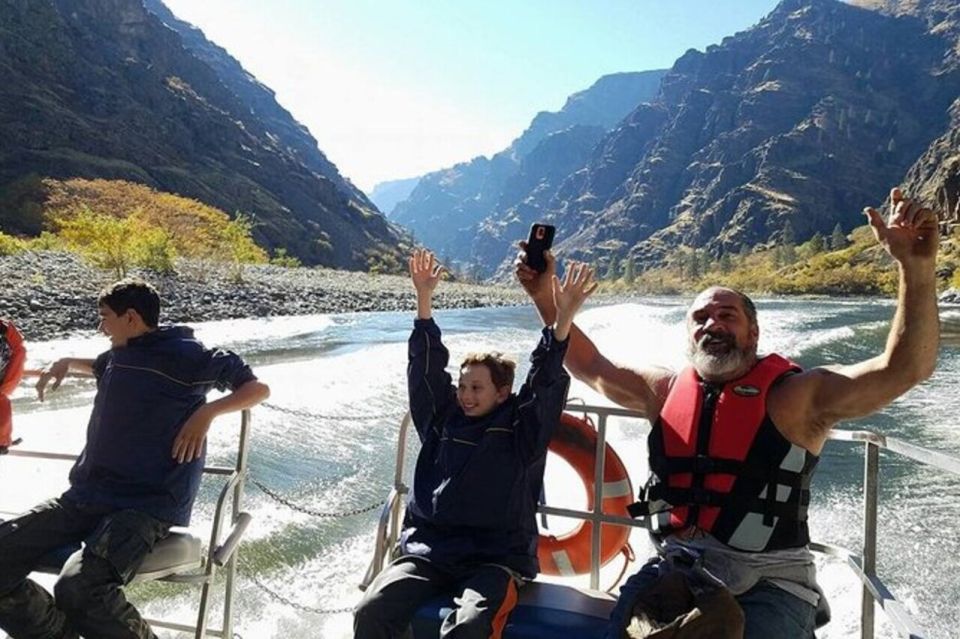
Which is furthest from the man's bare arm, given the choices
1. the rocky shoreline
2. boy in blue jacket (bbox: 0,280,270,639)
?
the rocky shoreline

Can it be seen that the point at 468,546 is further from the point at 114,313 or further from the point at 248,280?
the point at 248,280

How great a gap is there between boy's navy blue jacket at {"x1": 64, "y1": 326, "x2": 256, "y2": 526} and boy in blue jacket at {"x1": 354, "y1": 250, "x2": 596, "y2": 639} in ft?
3.54

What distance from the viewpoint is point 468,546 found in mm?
3113

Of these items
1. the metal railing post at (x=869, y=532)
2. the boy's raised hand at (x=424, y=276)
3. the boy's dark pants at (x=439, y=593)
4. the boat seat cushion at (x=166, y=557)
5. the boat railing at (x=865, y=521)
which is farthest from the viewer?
the boy's raised hand at (x=424, y=276)

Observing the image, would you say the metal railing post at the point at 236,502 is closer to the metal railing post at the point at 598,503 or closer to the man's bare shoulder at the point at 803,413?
the metal railing post at the point at 598,503

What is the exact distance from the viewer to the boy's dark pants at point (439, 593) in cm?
275

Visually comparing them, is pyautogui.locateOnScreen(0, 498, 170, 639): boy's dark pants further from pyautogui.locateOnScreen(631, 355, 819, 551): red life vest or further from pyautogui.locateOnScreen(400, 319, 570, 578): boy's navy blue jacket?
pyautogui.locateOnScreen(631, 355, 819, 551): red life vest

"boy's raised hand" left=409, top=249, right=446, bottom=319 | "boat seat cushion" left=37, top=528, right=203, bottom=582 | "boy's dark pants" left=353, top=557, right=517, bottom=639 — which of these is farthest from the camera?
"boy's raised hand" left=409, top=249, right=446, bottom=319

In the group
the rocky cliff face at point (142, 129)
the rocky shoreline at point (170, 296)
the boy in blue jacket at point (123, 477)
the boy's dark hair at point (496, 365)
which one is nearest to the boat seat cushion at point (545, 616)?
the boy's dark hair at point (496, 365)

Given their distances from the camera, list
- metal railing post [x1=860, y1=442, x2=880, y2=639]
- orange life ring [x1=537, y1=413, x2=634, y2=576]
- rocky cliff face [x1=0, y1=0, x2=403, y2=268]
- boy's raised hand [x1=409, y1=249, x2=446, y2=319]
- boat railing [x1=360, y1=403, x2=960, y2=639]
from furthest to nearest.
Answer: rocky cliff face [x1=0, y1=0, x2=403, y2=268] → orange life ring [x1=537, y1=413, x2=634, y2=576] → boy's raised hand [x1=409, y1=249, x2=446, y2=319] → metal railing post [x1=860, y1=442, x2=880, y2=639] → boat railing [x1=360, y1=403, x2=960, y2=639]

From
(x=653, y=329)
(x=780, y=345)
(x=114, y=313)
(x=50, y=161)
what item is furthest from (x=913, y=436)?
(x=50, y=161)

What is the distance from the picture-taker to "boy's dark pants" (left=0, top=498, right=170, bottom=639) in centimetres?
304

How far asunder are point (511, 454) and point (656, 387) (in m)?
0.83

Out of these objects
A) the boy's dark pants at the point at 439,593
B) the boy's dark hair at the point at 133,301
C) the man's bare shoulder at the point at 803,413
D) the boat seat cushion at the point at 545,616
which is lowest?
the boat seat cushion at the point at 545,616
